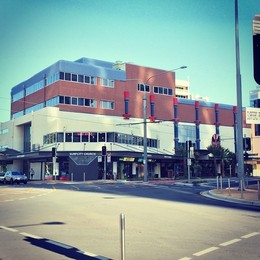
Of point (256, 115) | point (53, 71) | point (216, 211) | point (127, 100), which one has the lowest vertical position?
point (216, 211)

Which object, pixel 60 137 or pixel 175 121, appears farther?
pixel 175 121

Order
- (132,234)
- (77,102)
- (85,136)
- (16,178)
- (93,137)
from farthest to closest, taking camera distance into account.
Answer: (77,102), (85,136), (93,137), (16,178), (132,234)

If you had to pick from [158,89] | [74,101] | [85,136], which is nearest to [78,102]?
[74,101]

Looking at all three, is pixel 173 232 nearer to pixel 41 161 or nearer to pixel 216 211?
pixel 216 211

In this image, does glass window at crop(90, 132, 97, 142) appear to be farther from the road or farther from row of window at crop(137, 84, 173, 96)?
the road

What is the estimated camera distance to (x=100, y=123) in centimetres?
5222

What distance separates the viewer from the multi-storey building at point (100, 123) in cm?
4962

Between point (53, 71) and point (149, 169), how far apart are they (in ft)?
73.3

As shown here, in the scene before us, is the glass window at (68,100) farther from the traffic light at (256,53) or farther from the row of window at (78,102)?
the traffic light at (256,53)

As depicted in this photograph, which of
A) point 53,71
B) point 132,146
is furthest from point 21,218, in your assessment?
point 53,71

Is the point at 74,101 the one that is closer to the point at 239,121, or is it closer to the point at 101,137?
the point at 101,137

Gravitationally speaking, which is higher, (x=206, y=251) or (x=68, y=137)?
(x=68, y=137)

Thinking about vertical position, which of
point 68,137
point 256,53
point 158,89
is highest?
point 158,89

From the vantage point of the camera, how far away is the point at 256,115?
877cm
